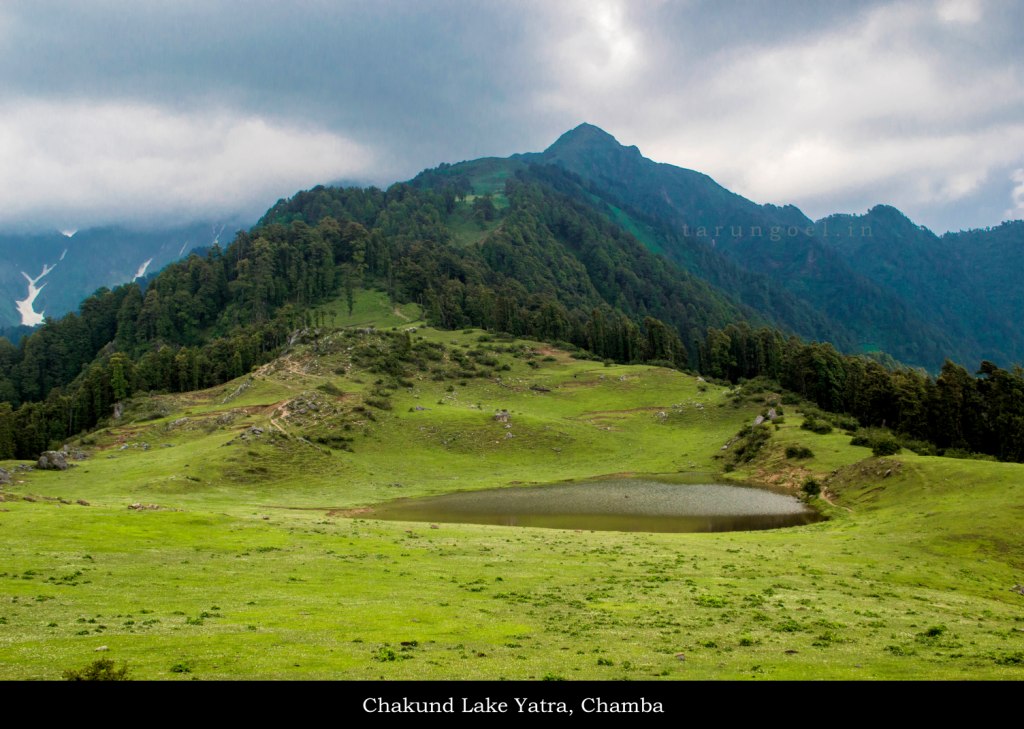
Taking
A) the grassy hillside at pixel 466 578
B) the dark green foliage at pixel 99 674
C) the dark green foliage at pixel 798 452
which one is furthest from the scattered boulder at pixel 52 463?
the dark green foliage at pixel 798 452

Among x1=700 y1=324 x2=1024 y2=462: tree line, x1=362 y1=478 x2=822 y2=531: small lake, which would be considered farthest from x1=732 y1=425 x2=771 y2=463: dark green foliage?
x1=700 y1=324 x2=1024 y2=462: tree line

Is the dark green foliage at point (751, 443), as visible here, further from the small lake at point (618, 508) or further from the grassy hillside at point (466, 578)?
the small lake at point (618, 508)

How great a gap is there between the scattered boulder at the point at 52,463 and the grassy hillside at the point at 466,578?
2.32 m

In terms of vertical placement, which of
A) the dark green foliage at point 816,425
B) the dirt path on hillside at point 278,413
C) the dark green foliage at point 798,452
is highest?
the dirt path on hillside at point 278,413

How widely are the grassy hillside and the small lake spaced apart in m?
5.76

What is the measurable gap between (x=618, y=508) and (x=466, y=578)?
4398cm

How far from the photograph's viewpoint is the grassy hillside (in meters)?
20.7

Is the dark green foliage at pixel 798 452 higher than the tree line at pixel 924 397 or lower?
lower

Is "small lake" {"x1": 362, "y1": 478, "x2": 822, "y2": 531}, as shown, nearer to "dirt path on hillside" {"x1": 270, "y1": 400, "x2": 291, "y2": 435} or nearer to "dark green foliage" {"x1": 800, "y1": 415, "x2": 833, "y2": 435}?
"dark green foliage" {"x1": 800, "y1": 415, "x2": 833, "y2": 435}

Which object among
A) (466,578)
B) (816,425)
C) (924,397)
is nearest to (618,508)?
(466,578)

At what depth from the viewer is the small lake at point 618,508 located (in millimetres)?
68938

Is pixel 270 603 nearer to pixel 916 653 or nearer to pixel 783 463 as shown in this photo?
pixel 916 653

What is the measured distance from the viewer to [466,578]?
37.3m
